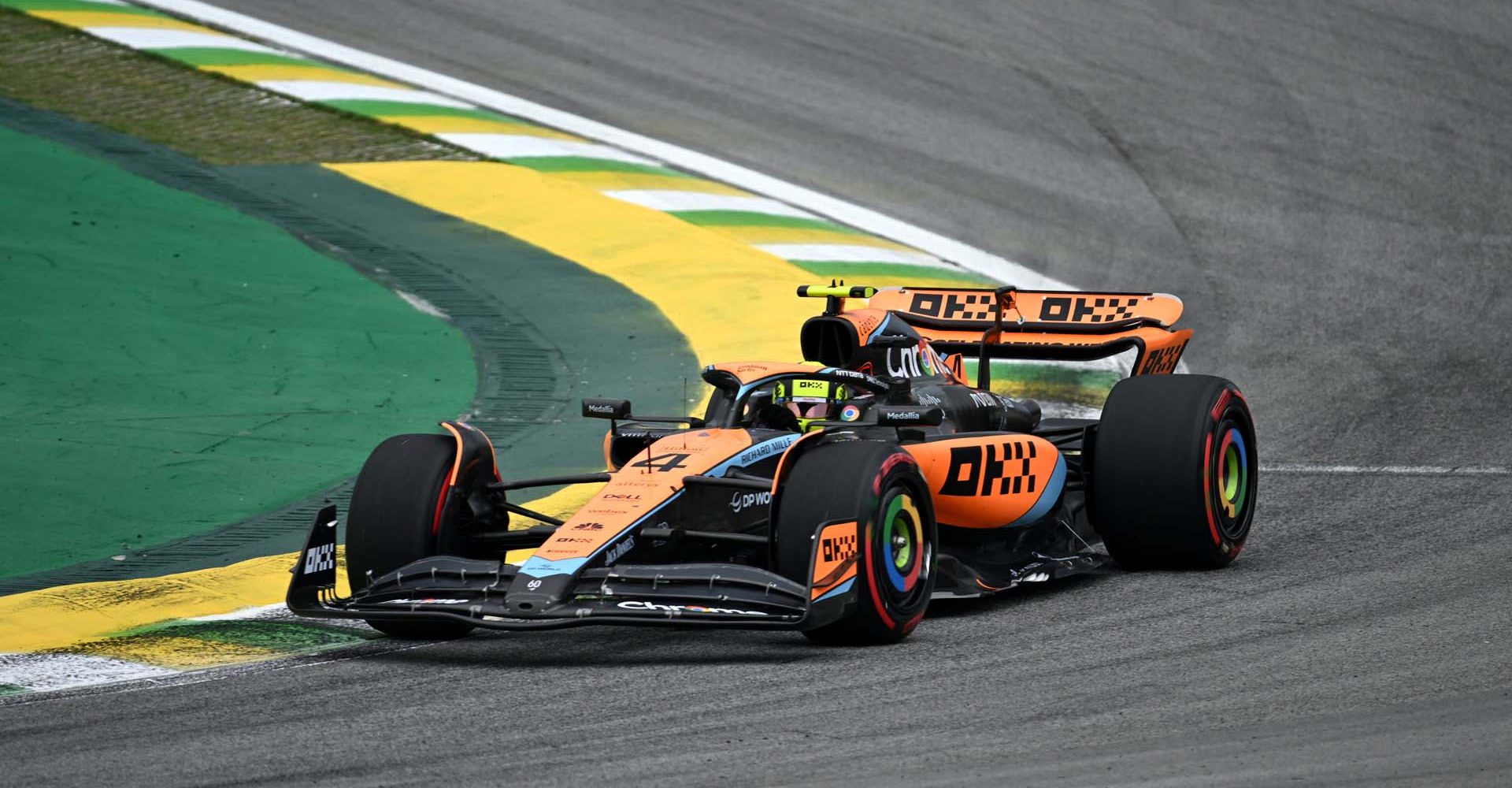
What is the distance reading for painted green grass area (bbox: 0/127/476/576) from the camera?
1013 centimetres

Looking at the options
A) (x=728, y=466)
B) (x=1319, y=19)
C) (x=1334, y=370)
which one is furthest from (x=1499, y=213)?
(x=728, y=466)

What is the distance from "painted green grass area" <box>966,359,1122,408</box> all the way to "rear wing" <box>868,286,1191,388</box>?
6.50ft

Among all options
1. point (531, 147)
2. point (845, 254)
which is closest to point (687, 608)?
point (845, 254)

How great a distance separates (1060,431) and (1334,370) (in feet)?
14.1

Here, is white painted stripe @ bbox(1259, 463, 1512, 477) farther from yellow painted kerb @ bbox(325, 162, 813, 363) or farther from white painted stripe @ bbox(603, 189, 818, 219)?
white painted stripe @ bbox(603, 189, 818, 219)

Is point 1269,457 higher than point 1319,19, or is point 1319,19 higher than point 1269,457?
point 1319,19

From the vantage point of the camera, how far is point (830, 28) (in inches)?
861

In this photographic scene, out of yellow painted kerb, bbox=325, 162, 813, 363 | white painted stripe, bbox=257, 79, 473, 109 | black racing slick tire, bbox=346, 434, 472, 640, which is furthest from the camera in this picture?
white painted stripe, bbox=257, 79, 473, 109

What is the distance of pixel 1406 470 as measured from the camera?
35.9 ft

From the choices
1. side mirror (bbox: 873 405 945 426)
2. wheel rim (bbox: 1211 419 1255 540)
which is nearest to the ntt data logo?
side mirror (bbox: 873 405 945 426)

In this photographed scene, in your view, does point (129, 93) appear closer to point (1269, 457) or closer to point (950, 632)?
point (1269, 457)

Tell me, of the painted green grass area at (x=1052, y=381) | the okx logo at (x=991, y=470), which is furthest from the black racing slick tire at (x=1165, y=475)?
the painted green grass area at (x=1052, y=381)

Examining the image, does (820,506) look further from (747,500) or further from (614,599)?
(614,599)

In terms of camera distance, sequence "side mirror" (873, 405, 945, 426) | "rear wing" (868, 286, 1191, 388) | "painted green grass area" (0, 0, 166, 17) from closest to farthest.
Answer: "side mirror" (873, 405, 945, 426)
"rear wing" (868, 286, 1191, 388)
"painted green grass area" (0, 0, 166, 17)
